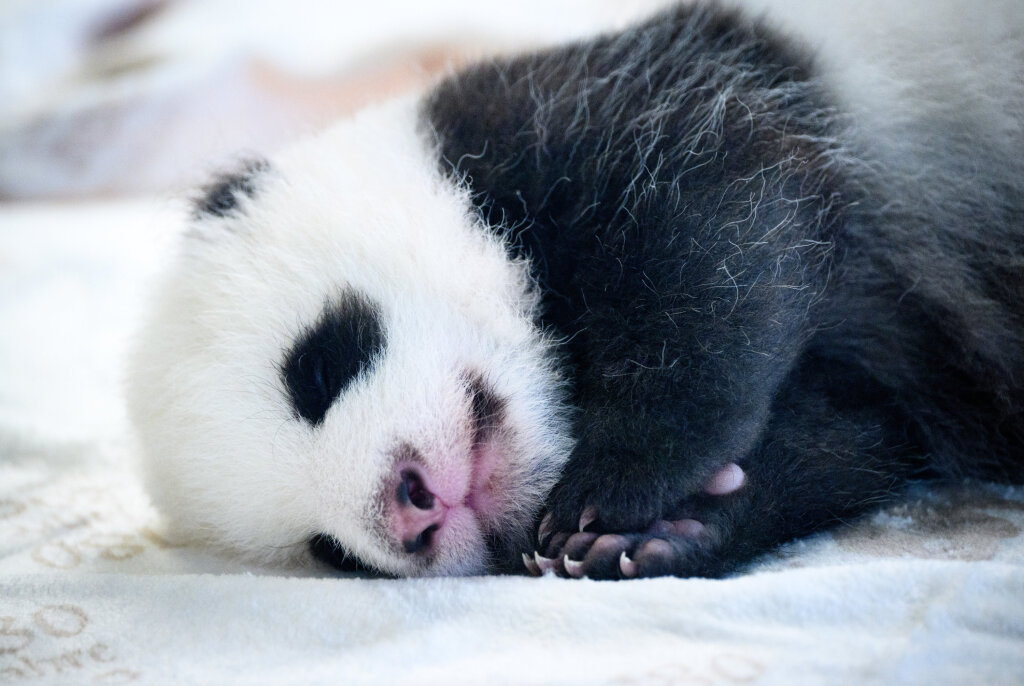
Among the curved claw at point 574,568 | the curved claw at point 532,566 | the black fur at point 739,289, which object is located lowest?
the curved claw at point 532,566

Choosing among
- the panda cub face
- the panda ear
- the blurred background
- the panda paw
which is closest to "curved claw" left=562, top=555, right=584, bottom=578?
the panda paw

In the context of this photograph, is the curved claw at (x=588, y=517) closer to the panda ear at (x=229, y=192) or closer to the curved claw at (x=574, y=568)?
the curved claw at (x=574, y=568)

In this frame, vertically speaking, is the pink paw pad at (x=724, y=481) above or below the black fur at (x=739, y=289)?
below

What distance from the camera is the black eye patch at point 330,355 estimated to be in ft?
4.27

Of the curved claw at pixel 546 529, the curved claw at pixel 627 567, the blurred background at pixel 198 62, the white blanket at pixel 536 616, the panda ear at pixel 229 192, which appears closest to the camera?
the white blanket at pixel 536 616

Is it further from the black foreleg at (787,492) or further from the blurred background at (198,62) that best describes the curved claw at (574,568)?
the blurred background at (198,62)

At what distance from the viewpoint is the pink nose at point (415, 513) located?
3.98 feet

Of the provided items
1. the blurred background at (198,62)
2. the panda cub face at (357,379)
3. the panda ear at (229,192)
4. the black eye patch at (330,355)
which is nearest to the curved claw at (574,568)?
the panda cub face at (357,379)

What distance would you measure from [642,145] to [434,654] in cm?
82

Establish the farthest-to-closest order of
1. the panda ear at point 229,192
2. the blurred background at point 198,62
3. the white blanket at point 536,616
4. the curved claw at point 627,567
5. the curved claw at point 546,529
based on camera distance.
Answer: the blurred background at point 198,62 < the panda ear at point 229,192 < the curved claw at point 546,529 < the curved claw at point 627,567 < the white blanket at point 536,616

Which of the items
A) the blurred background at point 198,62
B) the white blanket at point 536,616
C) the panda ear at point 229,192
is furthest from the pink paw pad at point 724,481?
the blurred background at point 198,62

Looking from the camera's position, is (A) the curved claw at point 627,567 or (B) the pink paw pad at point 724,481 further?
(B) the pink paw pad at point 724,481

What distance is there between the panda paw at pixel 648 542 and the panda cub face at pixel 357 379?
0.09 m

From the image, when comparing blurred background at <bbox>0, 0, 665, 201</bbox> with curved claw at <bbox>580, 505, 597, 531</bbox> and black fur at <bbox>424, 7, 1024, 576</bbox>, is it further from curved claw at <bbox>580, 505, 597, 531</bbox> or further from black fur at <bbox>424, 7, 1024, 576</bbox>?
curved claw at <bbox>580, 505, 597, 531</bbox>
